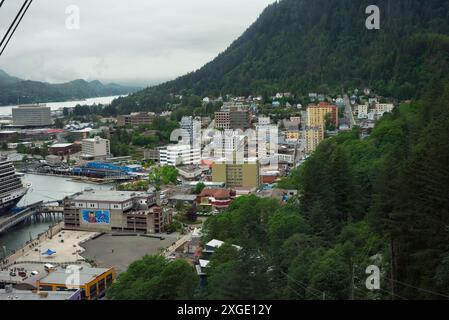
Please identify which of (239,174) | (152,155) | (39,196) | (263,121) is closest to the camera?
(239,174)


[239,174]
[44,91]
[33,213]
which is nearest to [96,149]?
[33,213]

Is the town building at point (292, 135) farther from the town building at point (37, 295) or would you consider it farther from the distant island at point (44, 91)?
the distant island at point (44, 91)

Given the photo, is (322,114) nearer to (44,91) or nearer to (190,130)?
(190,130)

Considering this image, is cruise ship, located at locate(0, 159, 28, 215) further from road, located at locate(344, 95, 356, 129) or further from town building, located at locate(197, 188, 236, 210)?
road, located at locate(344, 95, 356, 129)

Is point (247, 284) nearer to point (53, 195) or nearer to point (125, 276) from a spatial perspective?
point (125, 276)
